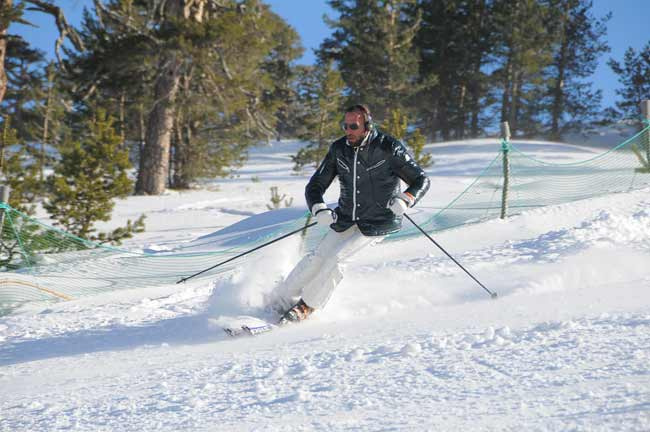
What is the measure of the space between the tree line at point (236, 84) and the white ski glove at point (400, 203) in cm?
736

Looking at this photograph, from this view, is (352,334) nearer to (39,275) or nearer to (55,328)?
(55,328)

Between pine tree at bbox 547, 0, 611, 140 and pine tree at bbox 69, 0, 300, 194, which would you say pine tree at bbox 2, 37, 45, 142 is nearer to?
pine tree at bbox 69, 0, 300, 194

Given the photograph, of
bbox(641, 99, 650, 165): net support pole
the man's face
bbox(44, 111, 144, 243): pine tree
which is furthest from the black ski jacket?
bbox(641, 99, 650, 165): net support pole

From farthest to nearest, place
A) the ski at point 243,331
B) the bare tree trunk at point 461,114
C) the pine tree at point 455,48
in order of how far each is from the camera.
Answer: the bare tree trunk at point 461,114 → the pine tree at point 455,48 → the ski at point 243,331

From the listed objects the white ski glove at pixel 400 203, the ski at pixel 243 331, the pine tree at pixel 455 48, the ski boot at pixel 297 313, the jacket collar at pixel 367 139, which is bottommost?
the ski at pixel 243 331

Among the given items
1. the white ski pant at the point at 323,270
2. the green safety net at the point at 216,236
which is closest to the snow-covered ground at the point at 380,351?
the white ski pant at the point at 323,270

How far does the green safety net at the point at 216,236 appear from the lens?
6727 millimetres

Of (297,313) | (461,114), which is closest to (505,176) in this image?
(297,313)

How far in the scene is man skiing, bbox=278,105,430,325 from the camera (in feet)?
15.2

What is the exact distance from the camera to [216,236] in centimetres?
1052

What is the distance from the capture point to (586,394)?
2637mm

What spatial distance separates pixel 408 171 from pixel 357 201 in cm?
47

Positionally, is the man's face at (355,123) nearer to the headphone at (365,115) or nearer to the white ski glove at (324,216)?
the headphone at (365,115)

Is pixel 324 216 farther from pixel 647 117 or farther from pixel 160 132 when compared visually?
pixel 160 132
